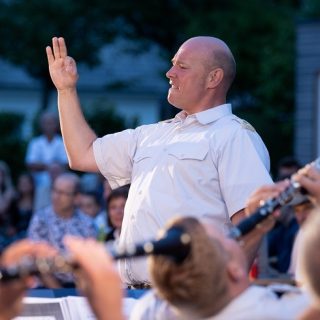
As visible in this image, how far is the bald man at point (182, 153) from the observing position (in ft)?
18.4

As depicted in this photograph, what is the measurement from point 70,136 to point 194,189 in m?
0.75

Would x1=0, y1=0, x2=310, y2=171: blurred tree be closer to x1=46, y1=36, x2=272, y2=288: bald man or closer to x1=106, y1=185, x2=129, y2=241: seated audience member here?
x1=106, y1=185, x2=129, y2=241: seated audience member

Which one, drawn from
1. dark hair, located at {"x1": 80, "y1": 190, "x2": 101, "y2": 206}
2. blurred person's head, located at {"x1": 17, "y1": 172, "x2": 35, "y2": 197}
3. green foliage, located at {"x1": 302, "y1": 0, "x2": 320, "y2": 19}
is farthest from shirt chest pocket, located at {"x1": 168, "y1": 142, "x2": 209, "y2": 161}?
green foliage, located at {"x1": 302, "y1": 0, "x2": 320, "y2": 19}

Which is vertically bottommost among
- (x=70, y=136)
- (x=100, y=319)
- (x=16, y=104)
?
(x=100, y=319)

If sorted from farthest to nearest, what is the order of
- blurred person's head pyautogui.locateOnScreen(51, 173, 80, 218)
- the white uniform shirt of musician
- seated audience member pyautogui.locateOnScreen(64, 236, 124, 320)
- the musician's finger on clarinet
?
blurred person's head pyautogui.locateOnScreen(51, 173, 80, 218), the white uniform shirt of musician, the musician's finger on clarinet, seated audience member pyautogui.locateOnScreen(64, 236, 124, 320)

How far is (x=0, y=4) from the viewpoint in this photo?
30.1m

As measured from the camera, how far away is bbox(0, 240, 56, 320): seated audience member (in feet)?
10.7

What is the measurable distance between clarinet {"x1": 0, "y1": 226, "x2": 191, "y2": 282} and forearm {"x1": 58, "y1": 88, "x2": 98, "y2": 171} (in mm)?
2626

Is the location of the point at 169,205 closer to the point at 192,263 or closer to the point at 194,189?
the point at 194,189

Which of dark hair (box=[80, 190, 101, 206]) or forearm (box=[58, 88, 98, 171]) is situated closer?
forearm (box=[58, 88, 98, 171])

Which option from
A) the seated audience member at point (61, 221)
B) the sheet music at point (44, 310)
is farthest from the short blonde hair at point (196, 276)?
the seated audience member at point (61, 221)

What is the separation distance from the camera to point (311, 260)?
3.21 metres

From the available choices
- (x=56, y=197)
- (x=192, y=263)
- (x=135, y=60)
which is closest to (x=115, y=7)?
(x=135, y=60)

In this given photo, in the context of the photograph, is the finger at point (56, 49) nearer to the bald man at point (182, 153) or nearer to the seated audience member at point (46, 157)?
the bald man at point (182, 153)
